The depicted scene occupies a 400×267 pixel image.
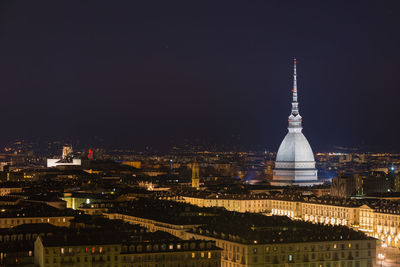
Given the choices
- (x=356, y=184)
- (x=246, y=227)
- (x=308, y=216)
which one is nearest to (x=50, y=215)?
(x=246, y=227)

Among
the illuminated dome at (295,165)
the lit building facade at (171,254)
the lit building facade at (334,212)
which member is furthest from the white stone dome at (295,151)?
the lit building facade at (171,254)

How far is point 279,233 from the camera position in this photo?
3497 inches

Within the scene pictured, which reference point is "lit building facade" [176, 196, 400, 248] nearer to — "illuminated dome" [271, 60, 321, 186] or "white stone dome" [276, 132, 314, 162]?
"illuminated dome" [271, 60, 321, 186]

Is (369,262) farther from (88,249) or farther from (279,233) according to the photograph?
(88,249)

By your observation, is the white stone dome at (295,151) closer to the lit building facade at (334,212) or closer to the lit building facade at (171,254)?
the lit building facade at (334,212)

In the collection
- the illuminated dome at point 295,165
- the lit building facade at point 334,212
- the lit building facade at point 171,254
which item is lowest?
the lit building facade at point 171,254

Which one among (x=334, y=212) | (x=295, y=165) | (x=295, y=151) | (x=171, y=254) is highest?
(x=295, y=151)

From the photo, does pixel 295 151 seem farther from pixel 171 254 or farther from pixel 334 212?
pixel 171 254

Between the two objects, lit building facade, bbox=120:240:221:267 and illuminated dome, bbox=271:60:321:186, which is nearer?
lit building facade, bbox=120:240:221:267

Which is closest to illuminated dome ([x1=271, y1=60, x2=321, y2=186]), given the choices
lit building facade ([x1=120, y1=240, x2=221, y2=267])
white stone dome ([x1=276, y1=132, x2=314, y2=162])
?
white stone dome ([x1=276, y1=132, x2=314, y2=162])

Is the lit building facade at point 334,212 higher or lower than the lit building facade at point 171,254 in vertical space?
higher

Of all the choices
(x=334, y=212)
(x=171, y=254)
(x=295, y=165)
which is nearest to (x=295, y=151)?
(x=295, y=165)

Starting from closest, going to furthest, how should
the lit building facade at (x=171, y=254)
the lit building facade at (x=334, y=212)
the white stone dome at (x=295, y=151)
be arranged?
the lit building facade at (x=171, y=254)
the lit building facade at (x=334, y=212)
the white stone dome at (x=295, y=151)

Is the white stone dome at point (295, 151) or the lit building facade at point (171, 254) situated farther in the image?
the white stone dome at point (295, 151)
